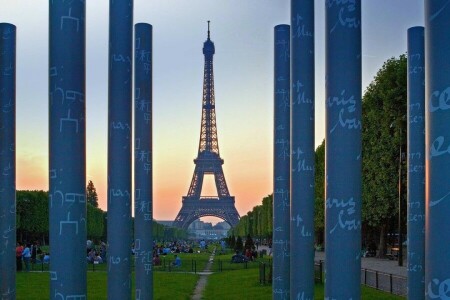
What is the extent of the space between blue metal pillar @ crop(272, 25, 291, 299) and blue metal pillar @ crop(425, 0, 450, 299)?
10.8 m

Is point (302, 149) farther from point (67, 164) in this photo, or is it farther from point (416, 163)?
point (67, 164)

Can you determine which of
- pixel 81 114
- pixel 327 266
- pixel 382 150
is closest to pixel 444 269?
pixel 327 266

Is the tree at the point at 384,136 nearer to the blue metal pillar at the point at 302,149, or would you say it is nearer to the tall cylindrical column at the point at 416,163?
the tall cylindrical column at the point at 416,163

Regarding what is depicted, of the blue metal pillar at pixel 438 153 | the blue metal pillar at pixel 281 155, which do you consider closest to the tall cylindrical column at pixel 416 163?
the blue metal pillar at pixel 281 155

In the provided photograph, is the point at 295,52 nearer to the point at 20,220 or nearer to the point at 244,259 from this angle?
the point at 244,259

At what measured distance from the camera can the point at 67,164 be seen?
11.1 meters

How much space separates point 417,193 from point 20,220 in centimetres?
Answer: 8082

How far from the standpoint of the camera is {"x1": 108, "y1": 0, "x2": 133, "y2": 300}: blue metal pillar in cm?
1659

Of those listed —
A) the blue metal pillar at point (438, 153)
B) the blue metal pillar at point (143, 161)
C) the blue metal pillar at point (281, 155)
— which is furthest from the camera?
the blue metal pillar at point (143, 161)

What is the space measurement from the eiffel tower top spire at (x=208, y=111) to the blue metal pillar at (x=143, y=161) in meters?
137

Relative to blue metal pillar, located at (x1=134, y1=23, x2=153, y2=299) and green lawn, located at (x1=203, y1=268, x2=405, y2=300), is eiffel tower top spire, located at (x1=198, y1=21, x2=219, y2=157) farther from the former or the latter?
blue metal pillar, located at (x1=134, y1=23, x2=153, y2=299)

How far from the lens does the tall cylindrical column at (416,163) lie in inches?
717

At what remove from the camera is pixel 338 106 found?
37.6 ft

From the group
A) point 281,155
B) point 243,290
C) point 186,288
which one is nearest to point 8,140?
point 281,155
